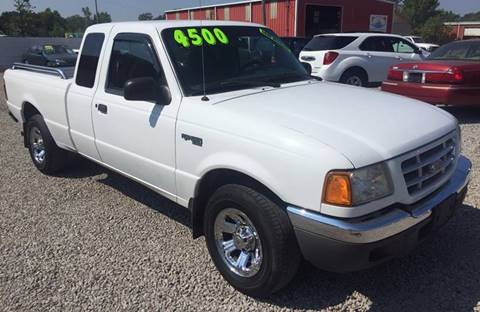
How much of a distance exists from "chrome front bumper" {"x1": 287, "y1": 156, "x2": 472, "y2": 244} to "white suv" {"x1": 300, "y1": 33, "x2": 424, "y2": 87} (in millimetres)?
9040

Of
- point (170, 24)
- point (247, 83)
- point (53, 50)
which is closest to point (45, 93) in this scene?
point (170, 24)

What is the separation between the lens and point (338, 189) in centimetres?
252

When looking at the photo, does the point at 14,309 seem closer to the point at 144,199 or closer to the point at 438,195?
the point at 144,199

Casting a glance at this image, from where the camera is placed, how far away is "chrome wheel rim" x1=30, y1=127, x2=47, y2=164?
18.6ft

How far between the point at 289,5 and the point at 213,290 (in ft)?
92.5

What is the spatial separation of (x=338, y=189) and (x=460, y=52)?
7215 mm

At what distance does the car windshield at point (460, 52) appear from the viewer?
8.11m

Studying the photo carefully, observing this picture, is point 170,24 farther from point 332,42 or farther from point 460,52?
point 332,42

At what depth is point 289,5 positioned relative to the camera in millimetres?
29016

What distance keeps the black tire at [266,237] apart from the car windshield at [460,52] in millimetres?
6861

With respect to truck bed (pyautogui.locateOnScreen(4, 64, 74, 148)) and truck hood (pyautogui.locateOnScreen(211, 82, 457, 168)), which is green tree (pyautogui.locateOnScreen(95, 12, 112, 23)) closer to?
truck bed (pyautogui.locateOnScreen(4, 64, 74, 148))

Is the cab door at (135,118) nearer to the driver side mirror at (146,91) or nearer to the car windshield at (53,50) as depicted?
the driver side mirror at (146,91)

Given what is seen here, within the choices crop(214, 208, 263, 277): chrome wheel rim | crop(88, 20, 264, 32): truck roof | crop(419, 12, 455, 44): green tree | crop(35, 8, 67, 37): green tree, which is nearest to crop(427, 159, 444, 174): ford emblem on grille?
crop(214, 208, 263, 277): chrome wheel rim

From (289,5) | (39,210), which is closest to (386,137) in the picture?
(39,210)
